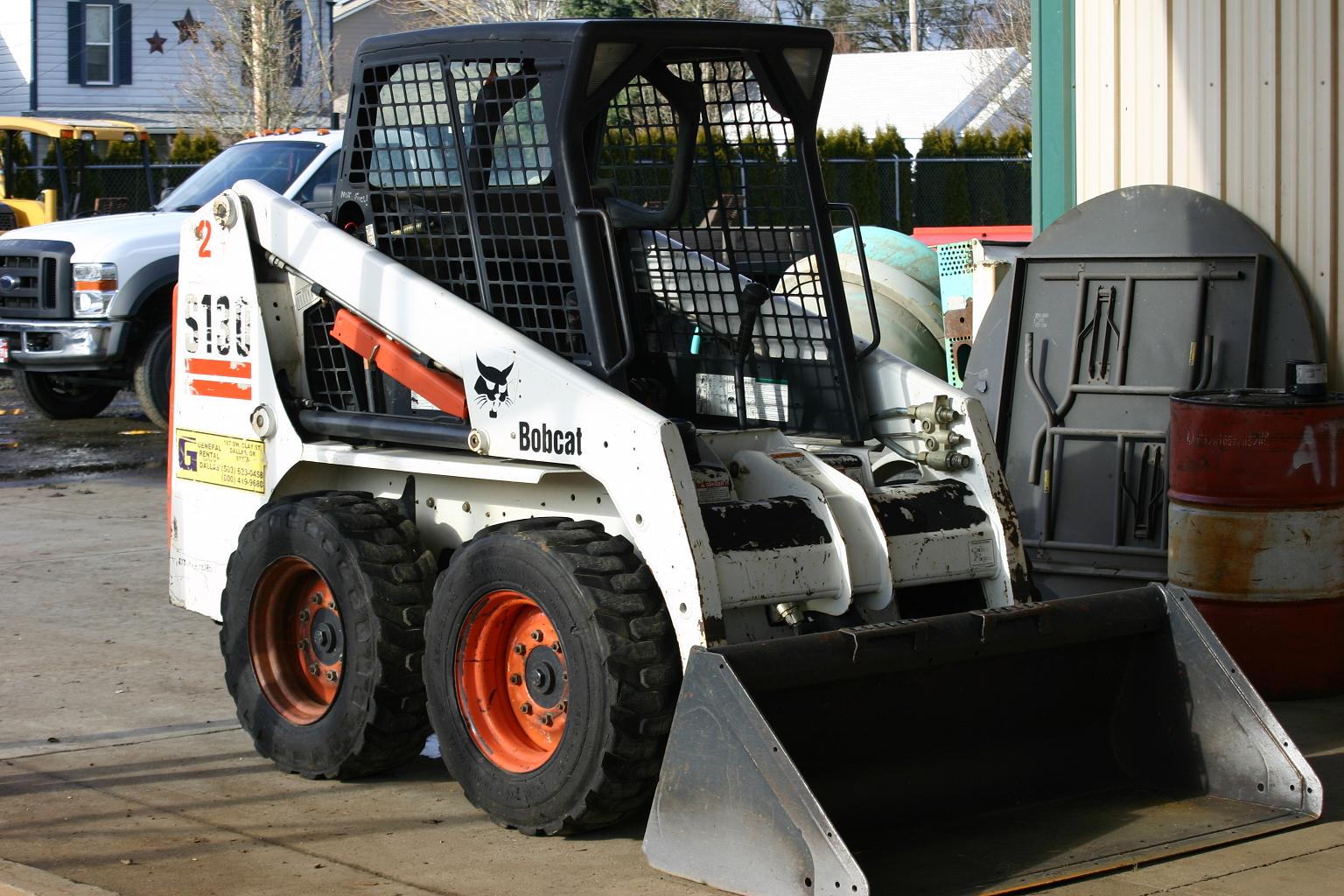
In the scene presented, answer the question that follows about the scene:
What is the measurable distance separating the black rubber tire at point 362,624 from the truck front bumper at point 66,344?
357 inches

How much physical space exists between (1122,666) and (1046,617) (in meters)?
0.52

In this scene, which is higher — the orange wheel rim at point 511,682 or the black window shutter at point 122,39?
the black window shutter at point 122,39

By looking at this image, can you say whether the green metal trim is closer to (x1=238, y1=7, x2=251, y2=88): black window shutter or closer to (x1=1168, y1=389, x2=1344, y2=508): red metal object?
(x1=1168, y1=389, x2=1344, y2=508): red metal object

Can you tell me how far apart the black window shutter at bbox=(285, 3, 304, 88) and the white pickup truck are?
19.3 meters

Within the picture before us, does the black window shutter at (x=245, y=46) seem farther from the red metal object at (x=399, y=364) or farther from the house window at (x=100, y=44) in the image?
the red metal object at (x=399, y=364)

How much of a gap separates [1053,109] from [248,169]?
23.6 ft

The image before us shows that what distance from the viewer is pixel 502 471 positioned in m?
5.77

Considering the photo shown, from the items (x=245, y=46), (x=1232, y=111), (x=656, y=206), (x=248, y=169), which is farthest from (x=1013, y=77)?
(x=656, y=206)

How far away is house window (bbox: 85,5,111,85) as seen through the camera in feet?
123

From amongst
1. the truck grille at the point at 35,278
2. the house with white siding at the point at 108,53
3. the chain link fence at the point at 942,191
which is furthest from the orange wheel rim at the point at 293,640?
the house with white siding at the point at 108,53

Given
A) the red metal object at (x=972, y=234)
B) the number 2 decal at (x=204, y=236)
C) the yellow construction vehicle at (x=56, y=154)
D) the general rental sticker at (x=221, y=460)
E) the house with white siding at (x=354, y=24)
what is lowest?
the general rental sticker at (x=221, y=460)

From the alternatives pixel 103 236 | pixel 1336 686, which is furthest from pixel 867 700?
pixel 103 236

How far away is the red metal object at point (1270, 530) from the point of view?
700cm

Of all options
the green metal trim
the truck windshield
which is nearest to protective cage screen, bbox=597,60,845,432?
the green metal trim
